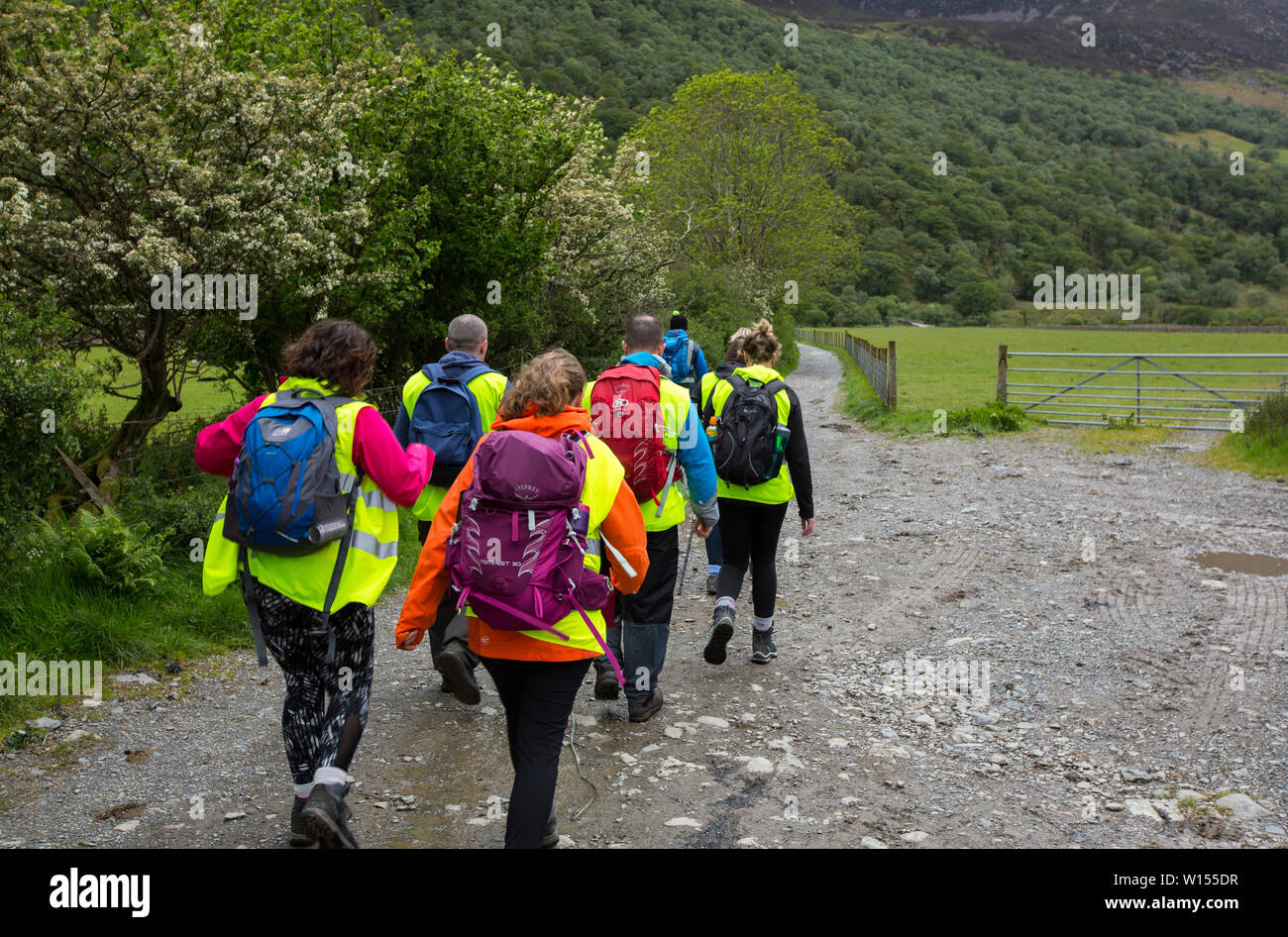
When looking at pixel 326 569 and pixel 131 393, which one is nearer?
pixel 326 569

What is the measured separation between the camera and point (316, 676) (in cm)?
388

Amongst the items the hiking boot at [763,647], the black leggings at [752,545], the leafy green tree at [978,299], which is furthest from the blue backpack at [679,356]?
the leafy green tree at [978,299]

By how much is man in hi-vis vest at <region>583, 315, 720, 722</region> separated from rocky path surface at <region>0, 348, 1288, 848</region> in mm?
399

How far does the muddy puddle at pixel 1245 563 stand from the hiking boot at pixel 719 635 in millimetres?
5434

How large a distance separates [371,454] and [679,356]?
6.24 metres

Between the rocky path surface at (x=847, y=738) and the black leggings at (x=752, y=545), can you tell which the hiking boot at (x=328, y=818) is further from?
the black leggings at (x=752, y=545)

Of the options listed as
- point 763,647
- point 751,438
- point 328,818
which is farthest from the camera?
point 763,647

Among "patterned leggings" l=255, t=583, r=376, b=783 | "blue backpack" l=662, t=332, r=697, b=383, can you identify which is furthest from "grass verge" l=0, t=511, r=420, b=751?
"blue backpack" l=662, t=332, r=697, b=383

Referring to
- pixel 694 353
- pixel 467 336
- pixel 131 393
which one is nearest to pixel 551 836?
pixel 467 336

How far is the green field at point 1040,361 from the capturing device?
100 feet

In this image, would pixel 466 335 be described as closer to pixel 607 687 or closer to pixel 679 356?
pixel 607 687

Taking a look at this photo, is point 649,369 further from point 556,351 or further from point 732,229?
point 732,229

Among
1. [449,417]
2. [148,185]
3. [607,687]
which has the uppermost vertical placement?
[148,185]

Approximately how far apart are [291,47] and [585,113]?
25.6 feet
